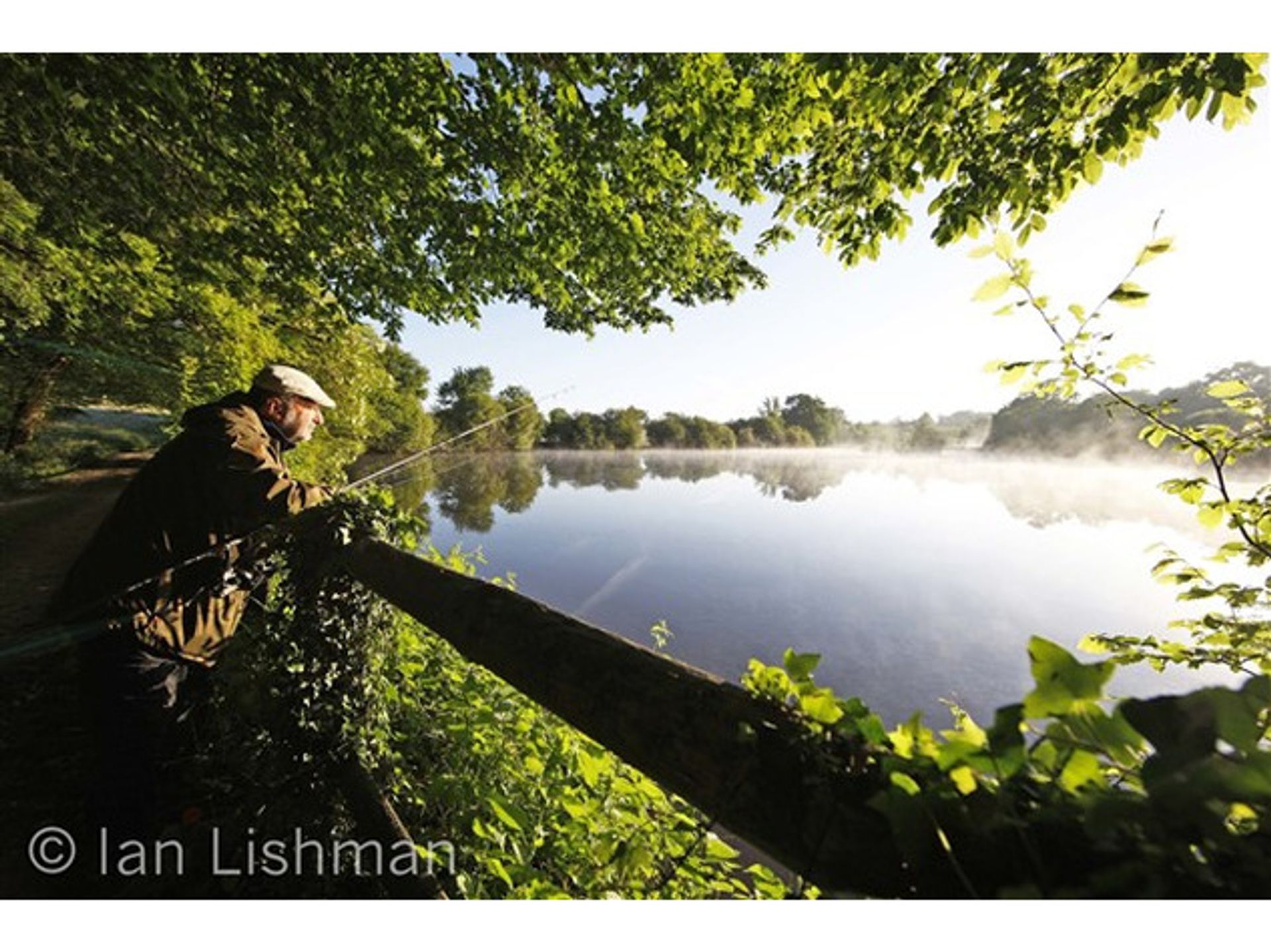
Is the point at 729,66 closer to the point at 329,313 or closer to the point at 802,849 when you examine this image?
the point at 802,849

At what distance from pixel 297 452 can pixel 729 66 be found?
1556cm

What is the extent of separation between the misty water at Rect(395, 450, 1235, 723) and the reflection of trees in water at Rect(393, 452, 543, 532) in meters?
0.39

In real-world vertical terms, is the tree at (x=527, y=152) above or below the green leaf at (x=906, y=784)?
above

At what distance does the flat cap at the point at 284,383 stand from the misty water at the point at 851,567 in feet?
10.7

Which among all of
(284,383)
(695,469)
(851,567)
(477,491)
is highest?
(284,383)

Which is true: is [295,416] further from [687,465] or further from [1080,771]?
[687,465]

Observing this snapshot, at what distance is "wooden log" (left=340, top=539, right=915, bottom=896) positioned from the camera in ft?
3.16

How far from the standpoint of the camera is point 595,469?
90875mm

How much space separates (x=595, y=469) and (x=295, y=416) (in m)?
87.2

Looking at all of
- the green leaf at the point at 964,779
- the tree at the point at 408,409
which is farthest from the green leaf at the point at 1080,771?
the tree at the point at 408,409

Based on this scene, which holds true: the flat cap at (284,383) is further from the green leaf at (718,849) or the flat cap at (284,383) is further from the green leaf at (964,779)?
the green leaf at (964,779)

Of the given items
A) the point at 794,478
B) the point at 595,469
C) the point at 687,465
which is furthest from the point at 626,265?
the point at 687,465

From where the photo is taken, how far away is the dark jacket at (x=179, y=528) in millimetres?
2973

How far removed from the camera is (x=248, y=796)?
2932 millimetres
